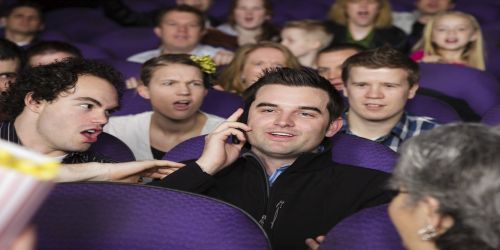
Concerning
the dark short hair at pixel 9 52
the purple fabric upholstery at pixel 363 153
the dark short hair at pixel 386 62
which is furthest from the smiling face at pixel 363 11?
the purple fabric upholstery at pixel 363 153

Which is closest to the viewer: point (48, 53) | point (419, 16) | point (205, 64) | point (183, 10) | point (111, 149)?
point (111, 149)

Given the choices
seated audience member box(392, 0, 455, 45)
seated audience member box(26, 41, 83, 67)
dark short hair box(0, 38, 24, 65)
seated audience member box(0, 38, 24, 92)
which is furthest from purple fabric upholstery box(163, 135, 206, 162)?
seated audience member box(392, 0, 455, 45)

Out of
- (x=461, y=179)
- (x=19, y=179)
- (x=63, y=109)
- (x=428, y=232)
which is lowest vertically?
(x=63, y=109)

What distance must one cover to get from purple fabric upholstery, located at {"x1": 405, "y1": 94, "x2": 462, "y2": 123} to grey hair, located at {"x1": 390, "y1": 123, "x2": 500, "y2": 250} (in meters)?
1.60

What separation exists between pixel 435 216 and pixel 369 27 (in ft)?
12.0

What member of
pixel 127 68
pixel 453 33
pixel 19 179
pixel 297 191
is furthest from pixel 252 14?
pixel 19 179

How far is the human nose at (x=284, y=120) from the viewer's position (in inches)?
83.5

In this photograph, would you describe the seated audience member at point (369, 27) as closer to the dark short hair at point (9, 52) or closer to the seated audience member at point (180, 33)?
the seated audience member at point (180, 33)

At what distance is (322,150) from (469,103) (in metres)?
1.29

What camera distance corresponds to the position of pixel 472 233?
3.88 ft

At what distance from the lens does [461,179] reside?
116 cm

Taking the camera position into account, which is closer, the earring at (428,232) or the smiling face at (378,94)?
the earring at (428,232)

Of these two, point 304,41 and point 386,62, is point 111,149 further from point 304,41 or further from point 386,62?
point 304,41

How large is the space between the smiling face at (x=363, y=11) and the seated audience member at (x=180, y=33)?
2.77ft
